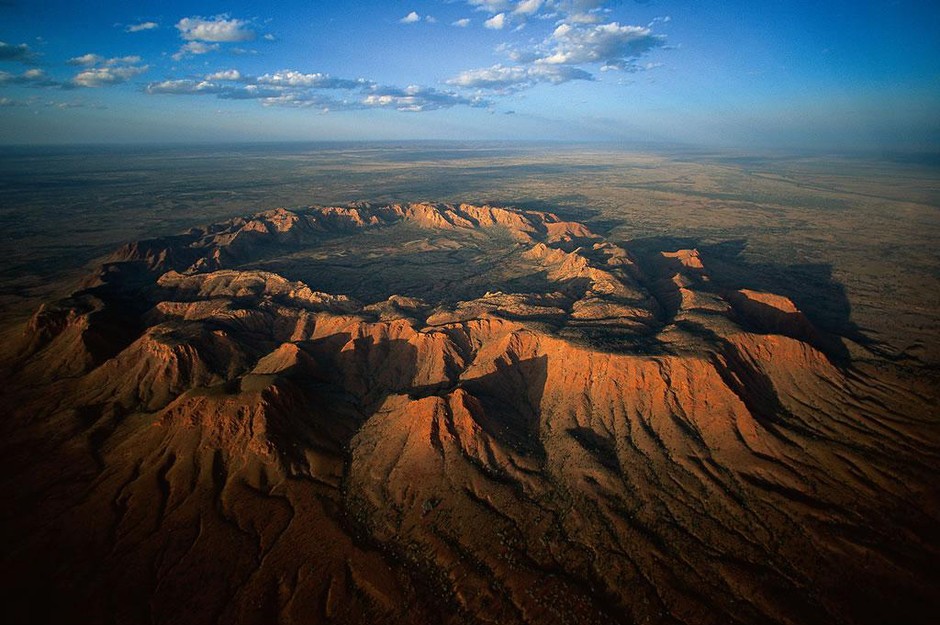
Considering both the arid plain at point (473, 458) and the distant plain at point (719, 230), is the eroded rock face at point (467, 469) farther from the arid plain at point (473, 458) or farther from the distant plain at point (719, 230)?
the distant plain at point (719, 230)

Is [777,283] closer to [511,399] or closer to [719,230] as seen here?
[719,230]

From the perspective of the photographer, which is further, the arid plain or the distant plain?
the distant plain

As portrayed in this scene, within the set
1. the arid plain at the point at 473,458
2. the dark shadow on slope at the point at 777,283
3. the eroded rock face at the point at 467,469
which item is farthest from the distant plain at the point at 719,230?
the eroded rock face at the point at 467,469

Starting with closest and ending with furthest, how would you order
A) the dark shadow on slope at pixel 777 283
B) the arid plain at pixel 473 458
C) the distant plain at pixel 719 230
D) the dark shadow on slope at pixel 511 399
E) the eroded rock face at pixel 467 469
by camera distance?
the eroded rock face at pixel 467 469, the arid plain at pixel 473 458, the dark shadow on slope at pixel 511 399, the dark shadow on slope at pixel 777 283, the distant plain at pixel 719 230

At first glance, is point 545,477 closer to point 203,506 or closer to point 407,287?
point 203,506

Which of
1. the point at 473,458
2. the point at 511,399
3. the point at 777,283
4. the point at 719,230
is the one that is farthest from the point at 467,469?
the point at 719,230

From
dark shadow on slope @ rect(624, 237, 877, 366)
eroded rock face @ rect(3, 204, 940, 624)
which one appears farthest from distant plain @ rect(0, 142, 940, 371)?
eroded rock face @ rect(3, 204, 940, 624)

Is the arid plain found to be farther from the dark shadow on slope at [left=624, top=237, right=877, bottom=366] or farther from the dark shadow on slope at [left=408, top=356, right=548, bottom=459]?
the dark shadow on slope at [left=624, top=237, right=877, bottom=366]

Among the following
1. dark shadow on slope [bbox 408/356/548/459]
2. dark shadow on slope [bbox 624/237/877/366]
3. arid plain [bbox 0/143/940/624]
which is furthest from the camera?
dark shadow on slope [bbox 624/237/877/366]
